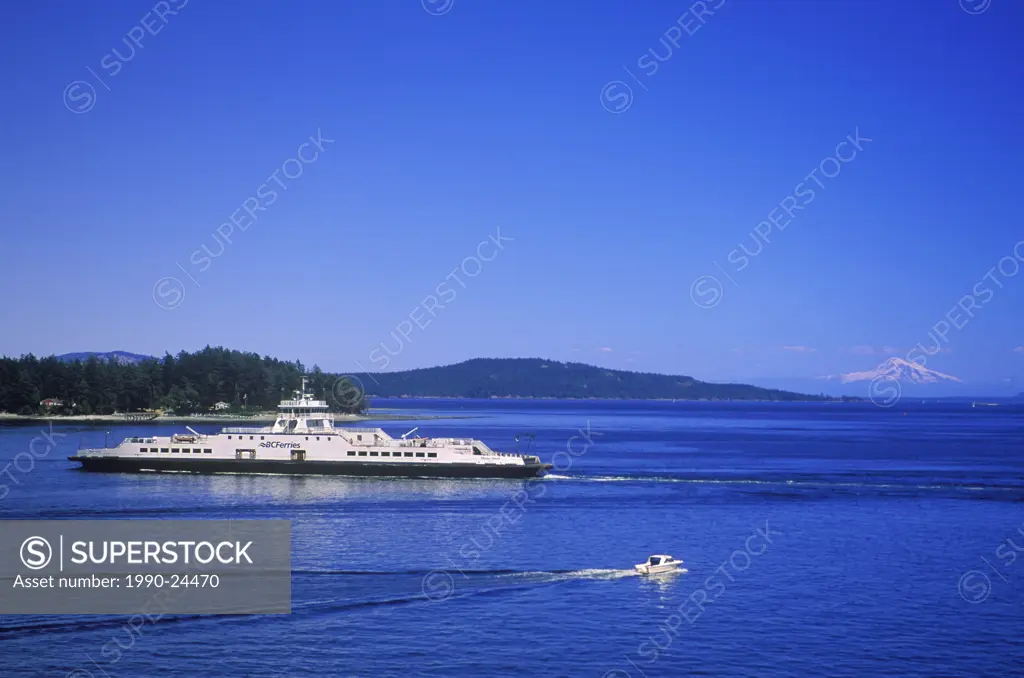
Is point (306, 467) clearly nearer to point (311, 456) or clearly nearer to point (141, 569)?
point (311, 456)

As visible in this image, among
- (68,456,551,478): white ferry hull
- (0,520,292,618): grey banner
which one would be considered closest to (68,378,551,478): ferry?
(68,456,551,478): white ferry hull

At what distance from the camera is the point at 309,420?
104m

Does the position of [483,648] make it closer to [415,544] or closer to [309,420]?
[415,544]

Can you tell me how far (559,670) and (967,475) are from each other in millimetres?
84441

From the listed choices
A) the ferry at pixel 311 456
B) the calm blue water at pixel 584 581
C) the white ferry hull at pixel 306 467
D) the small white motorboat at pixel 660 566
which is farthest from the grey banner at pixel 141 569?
the ferry at pixel 311 456

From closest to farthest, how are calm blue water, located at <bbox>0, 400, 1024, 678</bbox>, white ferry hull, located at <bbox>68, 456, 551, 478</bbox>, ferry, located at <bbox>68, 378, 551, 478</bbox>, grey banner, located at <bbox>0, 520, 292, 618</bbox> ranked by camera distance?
→ 1. calm blue water, located at <bbox>0, 400, 1024, 678</bbox>
2. grey banner, located at <bbox>0, 520, 292, 618</bbox>
3. white ferry hull, located at <bbox>68, 456, 551, 478</bbox>
4. ferry, located at <bbox>68, 378, 551, 478</bbox>

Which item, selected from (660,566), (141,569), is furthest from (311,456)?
(660,566)

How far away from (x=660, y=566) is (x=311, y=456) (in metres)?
55.7

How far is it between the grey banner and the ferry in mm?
35620

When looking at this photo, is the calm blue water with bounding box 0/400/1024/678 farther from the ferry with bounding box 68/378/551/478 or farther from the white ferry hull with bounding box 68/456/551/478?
the ferry with bounding box 68/378/551/478

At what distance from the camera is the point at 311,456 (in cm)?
9900

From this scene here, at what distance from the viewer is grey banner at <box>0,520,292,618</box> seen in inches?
1626

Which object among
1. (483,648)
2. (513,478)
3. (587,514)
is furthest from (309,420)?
(483,648)

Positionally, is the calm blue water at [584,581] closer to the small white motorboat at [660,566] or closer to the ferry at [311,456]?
the small white motorboat at [660,566]
